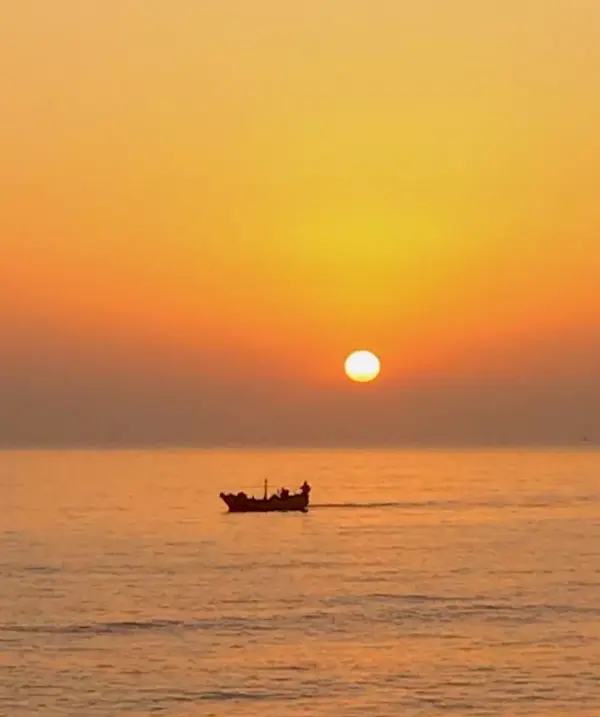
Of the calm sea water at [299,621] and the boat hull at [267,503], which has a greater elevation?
the boat hull at [267,503]

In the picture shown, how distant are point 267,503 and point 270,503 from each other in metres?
0.36

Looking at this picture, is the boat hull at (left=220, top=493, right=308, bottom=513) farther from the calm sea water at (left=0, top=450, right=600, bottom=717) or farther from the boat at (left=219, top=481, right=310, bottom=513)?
the calm sea water at (left=0, top=450, right=600, bottom=717)

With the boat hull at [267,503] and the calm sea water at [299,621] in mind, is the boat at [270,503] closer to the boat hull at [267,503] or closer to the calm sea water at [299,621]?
the boat hull at [267,503]

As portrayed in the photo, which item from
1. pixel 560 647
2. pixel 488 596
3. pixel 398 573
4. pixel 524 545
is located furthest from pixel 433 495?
pixel 560 647

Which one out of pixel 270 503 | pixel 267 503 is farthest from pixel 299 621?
pixel 267 503

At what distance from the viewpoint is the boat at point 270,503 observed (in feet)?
505

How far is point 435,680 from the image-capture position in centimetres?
5069

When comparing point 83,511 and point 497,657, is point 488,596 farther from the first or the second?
point 83,511

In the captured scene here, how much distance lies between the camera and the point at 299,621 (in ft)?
217

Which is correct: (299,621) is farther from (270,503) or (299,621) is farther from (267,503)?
(267,503)

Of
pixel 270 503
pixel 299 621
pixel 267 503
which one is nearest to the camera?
pixel 299 621

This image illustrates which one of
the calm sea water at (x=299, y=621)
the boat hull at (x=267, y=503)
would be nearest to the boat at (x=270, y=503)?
the boat hull at (x=267, y=503)

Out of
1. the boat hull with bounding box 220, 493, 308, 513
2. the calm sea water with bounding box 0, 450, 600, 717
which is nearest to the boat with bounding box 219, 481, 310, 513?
the boat hull with bounding box 220, 493, 308, 513

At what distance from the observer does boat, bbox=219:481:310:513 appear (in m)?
154
